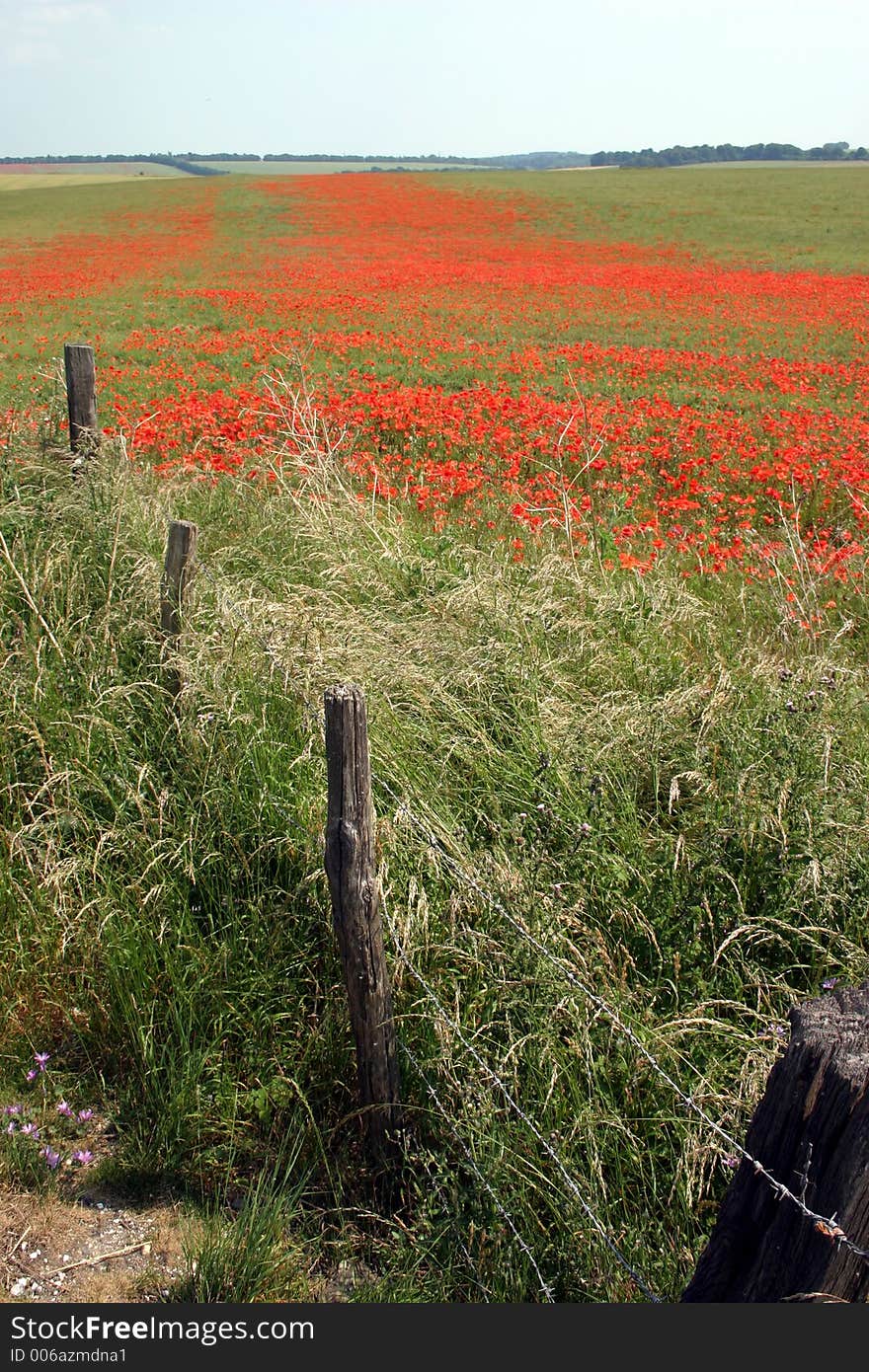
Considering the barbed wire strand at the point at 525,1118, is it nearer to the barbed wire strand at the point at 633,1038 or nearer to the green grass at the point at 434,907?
the green grass at the point at 434,907

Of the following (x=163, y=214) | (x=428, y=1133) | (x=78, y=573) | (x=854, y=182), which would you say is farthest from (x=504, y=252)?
(x=428, y=1133)

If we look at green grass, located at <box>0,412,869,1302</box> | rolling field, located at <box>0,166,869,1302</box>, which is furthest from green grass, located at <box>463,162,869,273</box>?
green grass, located at <box>0,412,869,1302</box>

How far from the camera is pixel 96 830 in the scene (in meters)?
3.37

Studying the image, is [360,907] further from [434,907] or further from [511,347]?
[511,347]

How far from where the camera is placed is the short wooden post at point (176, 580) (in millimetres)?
3740

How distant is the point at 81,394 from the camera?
5824 mm

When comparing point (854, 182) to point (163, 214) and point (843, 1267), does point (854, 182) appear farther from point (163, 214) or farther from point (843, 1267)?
point (843, 1267)

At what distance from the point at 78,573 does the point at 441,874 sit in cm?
245

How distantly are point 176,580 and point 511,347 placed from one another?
14.5m

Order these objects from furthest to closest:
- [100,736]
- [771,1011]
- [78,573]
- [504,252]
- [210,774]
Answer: [504,252], [78,573], [100,736], [210,774], [771,1011]

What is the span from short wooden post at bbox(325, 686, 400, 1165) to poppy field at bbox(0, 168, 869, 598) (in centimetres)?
319

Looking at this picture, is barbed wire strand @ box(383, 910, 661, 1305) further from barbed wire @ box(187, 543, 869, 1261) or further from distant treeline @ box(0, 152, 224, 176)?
distant treeline @ box(0, 152, 224, 176)

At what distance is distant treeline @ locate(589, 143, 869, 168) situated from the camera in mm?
111250

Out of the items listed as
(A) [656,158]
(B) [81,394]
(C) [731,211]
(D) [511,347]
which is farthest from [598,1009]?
(A) [656,158]
